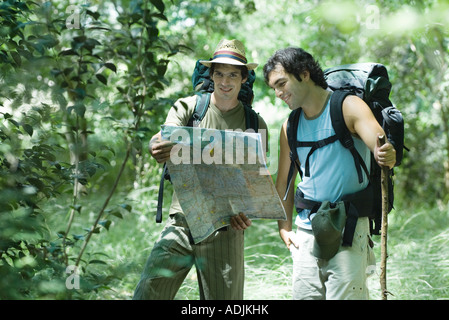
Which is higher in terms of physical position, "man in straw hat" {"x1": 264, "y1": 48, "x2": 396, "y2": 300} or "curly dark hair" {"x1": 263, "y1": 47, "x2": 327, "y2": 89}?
"curly dark hair" {"x1": 263, "y1": 47, "x2": 327, "y2": 89}

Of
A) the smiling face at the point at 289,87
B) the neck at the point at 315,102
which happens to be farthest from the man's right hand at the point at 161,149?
the neck at the point at 315,102

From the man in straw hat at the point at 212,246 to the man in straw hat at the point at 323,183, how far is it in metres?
0.27

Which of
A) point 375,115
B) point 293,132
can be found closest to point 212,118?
point 293,132

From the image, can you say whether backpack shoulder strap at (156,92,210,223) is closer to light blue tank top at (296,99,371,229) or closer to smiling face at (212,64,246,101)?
smiling face at (212,64,246,101)

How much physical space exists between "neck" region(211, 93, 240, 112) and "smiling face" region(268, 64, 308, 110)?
1.10 ft

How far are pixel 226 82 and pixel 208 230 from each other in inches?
31.7

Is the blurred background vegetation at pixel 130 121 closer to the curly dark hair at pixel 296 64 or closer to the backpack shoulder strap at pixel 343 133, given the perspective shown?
the curly dark hair at pixel 296 64

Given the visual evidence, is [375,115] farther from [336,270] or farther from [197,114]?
[197,114]

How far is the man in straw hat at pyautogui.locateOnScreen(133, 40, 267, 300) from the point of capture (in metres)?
2.62

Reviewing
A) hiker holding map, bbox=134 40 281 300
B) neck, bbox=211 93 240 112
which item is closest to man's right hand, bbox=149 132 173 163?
hiker holding map, bbox=134 40 281 300
